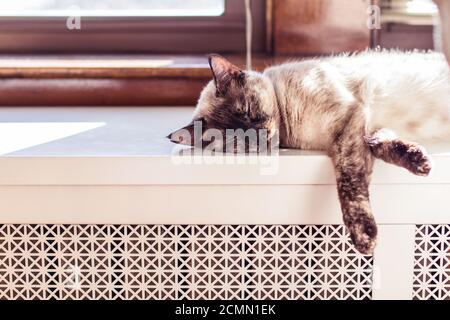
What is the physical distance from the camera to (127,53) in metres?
1.91

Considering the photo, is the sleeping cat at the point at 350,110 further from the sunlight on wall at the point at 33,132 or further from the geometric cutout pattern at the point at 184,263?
the sunlight on wall at the point at 33,132

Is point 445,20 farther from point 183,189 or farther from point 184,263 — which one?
point 184,263

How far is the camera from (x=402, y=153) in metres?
1.08

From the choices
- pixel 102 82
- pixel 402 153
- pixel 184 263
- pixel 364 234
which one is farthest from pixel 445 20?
pixel 102 82

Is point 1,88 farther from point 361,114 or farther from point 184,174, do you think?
point 361,114

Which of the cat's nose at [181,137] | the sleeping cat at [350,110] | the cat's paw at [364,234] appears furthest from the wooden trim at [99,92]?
the cat's paw at [364,234]

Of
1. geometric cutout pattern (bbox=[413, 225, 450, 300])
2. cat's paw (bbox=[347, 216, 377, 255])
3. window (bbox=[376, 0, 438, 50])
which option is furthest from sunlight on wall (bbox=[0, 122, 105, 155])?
window (bbox=[376, 0, 438, 50])

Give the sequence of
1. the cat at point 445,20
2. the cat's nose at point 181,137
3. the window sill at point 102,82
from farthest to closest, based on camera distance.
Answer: the window sill at point 102,82 < the cat's nose at point 181,137 < the cat at point 445,20

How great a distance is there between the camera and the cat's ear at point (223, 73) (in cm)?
119

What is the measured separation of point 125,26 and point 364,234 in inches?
45.8

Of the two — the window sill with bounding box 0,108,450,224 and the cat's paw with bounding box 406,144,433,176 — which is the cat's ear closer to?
the window sill with bounding box 0,108,450,224

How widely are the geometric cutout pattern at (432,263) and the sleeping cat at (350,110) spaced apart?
0.16 m

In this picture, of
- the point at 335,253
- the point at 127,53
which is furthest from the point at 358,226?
the point at 127,53

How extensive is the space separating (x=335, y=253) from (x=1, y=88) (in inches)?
43.4
